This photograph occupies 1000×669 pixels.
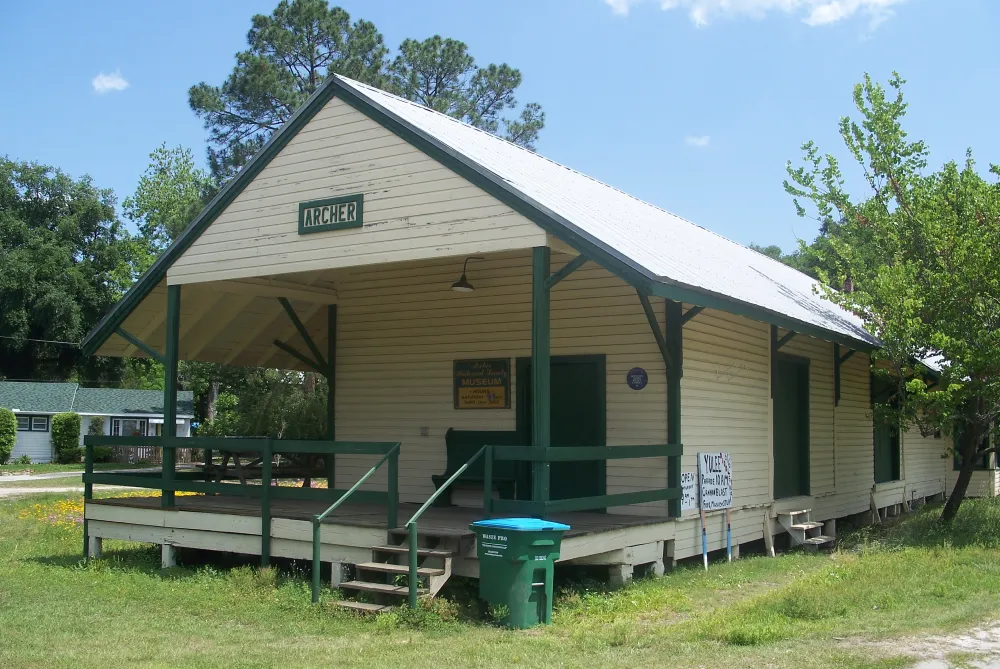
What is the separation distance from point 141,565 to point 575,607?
5.69 metres

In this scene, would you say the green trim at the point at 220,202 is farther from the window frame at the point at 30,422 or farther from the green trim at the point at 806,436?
the window frame at the point at 30,422

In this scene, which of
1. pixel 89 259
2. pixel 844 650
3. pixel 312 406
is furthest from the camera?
pixel 89 259

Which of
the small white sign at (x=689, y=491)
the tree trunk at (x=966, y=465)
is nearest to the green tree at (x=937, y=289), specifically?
the tree trunk at (x=966, y=465)

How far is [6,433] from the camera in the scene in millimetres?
45875

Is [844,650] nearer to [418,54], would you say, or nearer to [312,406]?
[312,406]

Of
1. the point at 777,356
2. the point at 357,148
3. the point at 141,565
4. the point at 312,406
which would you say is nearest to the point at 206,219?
the point at 357,148

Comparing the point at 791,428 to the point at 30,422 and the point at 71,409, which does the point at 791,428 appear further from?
the point at 30,422

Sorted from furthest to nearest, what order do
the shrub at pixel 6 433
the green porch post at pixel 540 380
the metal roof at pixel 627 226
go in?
the shrub at pixel 6 433 → the metal roof at pixel 627 226 → the green porch post at pixel 540 380

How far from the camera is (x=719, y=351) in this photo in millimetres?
12578

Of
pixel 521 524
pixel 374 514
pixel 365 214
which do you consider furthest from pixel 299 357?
pixel 521 524

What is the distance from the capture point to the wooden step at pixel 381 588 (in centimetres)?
887

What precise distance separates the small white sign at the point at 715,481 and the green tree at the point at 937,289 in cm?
286

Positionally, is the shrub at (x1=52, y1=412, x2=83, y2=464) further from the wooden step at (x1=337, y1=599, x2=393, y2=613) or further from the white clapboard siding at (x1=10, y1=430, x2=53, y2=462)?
the wooden step at (x1=337, y1=599, x2=393, y2=613)

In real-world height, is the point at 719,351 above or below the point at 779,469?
above
